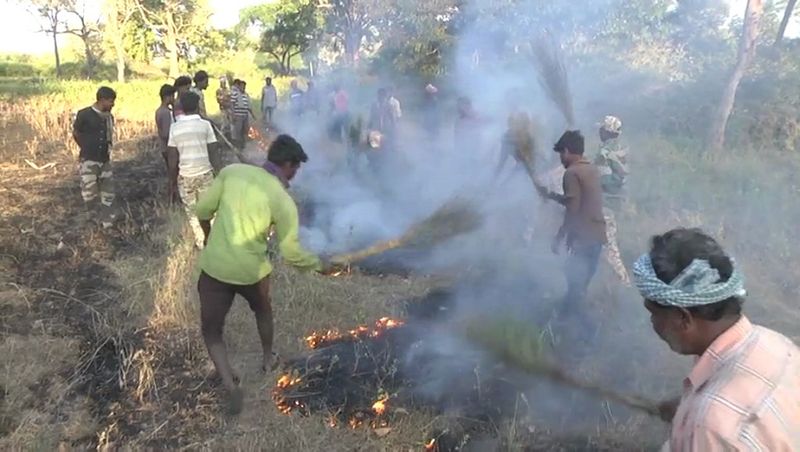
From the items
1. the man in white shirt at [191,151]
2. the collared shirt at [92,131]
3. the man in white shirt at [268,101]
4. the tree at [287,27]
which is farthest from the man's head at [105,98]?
the tree at [287,27]

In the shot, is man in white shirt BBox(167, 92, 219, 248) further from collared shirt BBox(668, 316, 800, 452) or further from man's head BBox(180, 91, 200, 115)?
collared shirt BBox(668, 316, 800, 452)

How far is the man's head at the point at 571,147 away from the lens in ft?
16.0

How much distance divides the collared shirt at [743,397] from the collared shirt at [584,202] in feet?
11.1

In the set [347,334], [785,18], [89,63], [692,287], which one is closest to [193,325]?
[347,334]

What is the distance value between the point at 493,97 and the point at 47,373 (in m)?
10.1

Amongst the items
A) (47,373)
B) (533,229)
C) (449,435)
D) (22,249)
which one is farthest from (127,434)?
(533,229)

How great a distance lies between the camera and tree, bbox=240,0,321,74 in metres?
33.0

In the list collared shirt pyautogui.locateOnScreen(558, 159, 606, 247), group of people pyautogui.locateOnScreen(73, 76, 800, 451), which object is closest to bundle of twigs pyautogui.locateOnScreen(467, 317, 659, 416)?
group of people pyautogui.locateOnScreen(73, 76, 800, 451)

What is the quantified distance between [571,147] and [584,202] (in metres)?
0.44

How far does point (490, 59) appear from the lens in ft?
46.3

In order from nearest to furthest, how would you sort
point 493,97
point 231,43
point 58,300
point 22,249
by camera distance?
point 58,300 → point 22,249 → point 493,97 → point 231,43

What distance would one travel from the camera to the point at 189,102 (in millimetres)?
5996

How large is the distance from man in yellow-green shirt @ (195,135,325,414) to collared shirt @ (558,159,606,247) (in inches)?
82.5

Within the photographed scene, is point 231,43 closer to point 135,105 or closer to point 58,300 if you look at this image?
point 135,105
